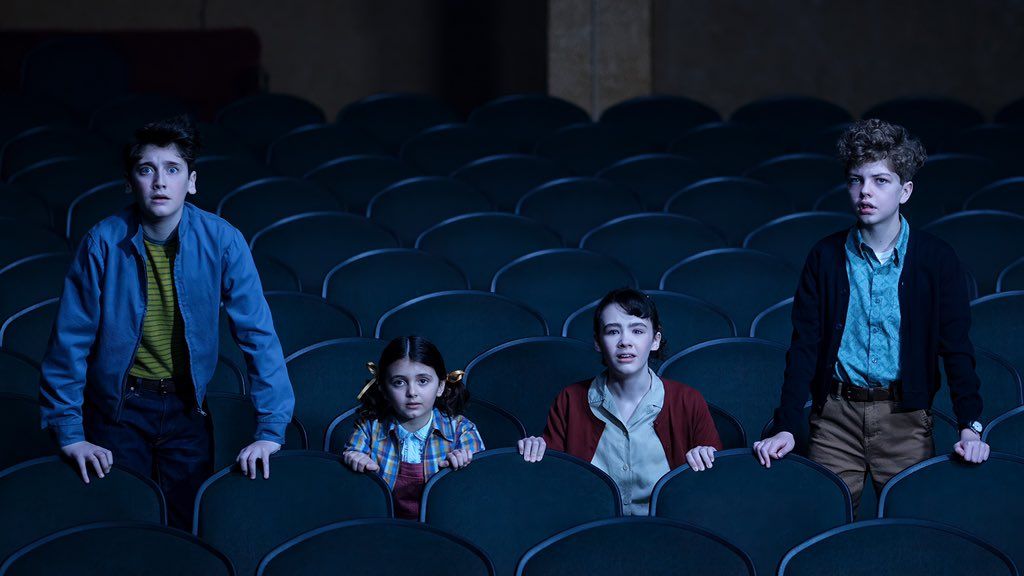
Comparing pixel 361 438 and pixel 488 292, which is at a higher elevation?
Answer: pixel 488 292

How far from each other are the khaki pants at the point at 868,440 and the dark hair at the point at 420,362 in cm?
92

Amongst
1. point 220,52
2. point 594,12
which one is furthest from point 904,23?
point 220,52

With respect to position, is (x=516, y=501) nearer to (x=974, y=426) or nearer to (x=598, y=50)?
(x=974, y=426)

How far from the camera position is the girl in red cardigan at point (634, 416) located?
2.97 m

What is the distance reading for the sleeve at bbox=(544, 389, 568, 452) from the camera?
3.08m

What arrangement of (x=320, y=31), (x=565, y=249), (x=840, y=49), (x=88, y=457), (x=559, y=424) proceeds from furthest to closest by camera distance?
(x=320, y=31), (x=840, y=49), (x=565, y=249), (x=559, y=424), (x=88, y=457)

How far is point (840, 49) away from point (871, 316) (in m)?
5.35

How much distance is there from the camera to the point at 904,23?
7672mm

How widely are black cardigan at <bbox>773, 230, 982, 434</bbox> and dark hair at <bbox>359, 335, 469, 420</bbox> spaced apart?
2.73 ft

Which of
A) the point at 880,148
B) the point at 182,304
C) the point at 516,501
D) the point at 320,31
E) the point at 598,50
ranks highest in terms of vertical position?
the point at 320,31

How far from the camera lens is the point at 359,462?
2.65 m

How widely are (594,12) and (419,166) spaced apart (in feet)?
6.95

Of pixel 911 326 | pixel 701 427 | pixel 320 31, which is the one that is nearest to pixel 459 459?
pixel 701 427

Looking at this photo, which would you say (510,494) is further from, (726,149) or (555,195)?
(726,149)
